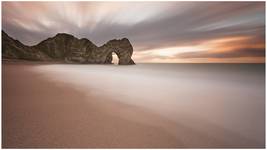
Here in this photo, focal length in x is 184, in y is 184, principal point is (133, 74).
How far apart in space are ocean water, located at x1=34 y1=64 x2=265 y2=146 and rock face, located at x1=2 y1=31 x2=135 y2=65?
10 cm

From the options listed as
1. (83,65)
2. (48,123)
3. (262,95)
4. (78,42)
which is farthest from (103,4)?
(262,95)

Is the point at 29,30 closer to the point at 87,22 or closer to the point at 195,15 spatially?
the point at 87,22

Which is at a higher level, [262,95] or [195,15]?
[195,15]

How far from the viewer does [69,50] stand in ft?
6.30

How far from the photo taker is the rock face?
163 centimetres

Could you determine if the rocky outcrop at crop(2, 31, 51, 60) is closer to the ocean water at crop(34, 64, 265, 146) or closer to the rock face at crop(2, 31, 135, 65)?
the rock face at crop(2, 31, 135, 65)

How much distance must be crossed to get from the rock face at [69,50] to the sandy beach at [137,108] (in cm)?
10

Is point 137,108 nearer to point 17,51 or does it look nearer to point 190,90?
point 190,90

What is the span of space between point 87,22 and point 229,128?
1433mm

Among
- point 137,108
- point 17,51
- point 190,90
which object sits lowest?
point 137,108

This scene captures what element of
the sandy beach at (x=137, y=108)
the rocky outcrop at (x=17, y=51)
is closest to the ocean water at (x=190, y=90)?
the sandy beach at (x=137, y=108)

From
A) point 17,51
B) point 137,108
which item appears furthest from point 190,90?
point 17,51

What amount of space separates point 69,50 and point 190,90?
4.31 feet

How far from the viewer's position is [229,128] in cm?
129
